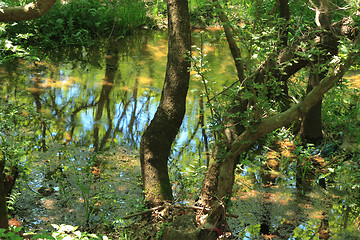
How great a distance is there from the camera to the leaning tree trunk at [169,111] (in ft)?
12.0

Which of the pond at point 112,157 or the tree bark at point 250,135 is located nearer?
the tree bark at point 250,135

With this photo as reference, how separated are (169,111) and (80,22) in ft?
21.5

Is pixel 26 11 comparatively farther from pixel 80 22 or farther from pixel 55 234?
pixel 80 22

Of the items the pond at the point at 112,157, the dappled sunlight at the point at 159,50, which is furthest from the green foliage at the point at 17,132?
the dappled sunlight at the point at 159,50

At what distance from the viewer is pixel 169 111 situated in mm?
3662

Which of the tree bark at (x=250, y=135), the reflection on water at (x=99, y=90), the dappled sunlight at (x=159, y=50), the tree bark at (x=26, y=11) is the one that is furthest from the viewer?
the dappled sunlight at (x=159, y=50)

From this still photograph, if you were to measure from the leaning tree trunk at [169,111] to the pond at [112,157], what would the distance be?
231mm

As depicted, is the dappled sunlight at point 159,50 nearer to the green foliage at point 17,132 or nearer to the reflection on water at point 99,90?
the reflection on water at point 99,90

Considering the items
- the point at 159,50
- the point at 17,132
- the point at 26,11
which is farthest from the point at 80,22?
the point at 26,11

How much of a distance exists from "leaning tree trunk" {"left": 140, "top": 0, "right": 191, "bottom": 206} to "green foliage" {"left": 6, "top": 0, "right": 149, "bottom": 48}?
5179 mm

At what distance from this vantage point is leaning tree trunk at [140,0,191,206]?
12.0ft

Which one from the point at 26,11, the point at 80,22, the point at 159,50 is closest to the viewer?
the point at 26,11

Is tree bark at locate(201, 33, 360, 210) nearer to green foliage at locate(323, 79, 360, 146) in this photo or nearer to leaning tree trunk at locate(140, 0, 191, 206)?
leaning tree trunk at locate(140, 0, 191, 206)

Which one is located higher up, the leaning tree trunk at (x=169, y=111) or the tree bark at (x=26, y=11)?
the tree bark at (x=26, y=11)
